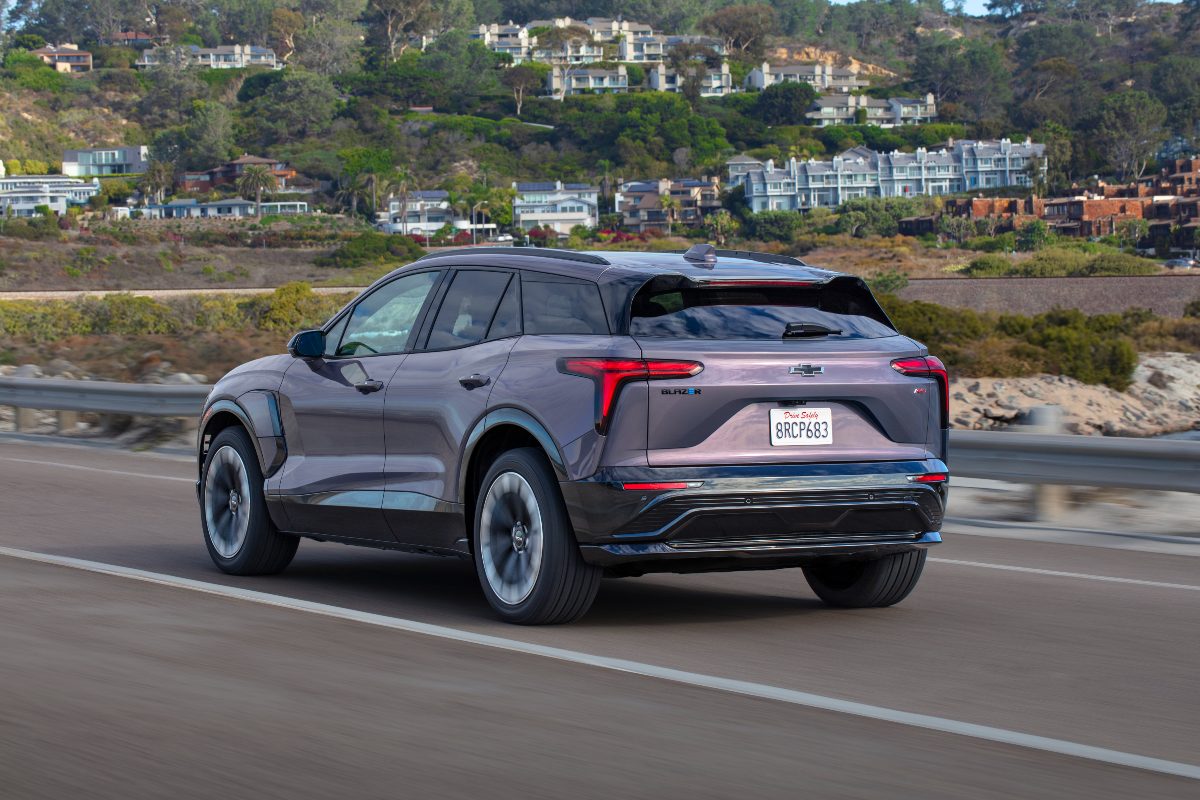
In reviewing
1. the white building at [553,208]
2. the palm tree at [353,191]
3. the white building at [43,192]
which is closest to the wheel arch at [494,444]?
the white building at [553,208]

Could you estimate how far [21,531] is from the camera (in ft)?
34.2

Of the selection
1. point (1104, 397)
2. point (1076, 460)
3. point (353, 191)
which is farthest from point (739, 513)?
point (353, 191)

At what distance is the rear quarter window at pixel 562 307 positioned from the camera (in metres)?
6.95

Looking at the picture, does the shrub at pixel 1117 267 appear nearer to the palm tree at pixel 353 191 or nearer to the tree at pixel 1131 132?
the tree at pixel 1131 132

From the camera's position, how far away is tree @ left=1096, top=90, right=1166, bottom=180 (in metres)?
162

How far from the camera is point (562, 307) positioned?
714 centimetres

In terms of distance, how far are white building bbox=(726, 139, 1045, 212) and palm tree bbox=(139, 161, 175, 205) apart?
58.0 m

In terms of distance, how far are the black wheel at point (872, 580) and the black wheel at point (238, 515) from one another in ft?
8.65

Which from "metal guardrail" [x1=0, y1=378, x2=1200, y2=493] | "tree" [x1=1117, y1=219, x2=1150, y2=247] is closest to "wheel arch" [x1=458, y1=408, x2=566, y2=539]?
"metal guardrail" [x1=0, y1=378, x2=1200, y2=493]

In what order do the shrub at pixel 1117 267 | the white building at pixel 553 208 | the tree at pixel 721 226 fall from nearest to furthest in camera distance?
the shrub at pixel 1117 267 → the tree at pixel 721 226 → the white building at pixel 553 208

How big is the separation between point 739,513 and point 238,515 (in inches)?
124

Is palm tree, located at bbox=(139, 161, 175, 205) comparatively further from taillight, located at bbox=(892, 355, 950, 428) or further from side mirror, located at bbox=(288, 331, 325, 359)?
taillight, located at bbox=(892, 355, 950, 428)

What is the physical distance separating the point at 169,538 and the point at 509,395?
13.2 feet

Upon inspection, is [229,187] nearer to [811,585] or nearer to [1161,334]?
[1161,334]
